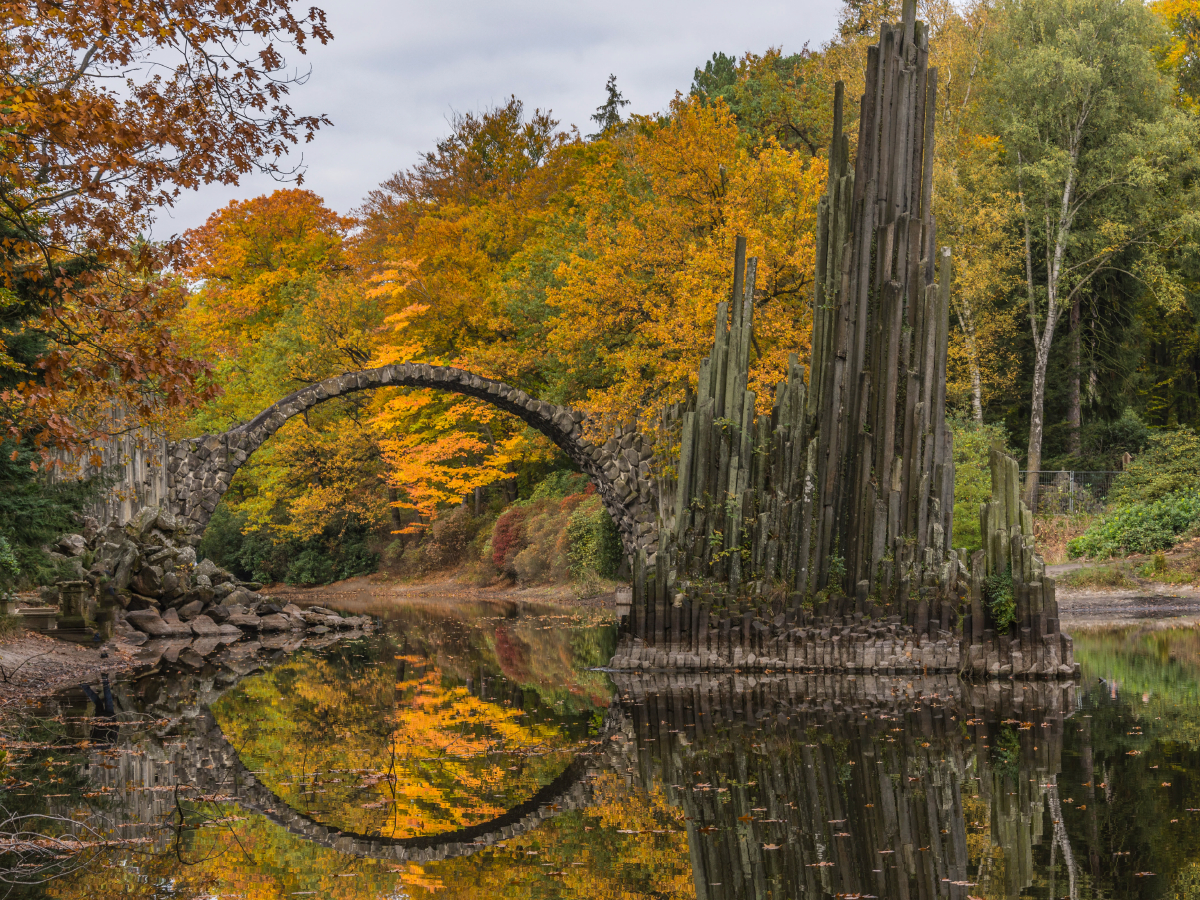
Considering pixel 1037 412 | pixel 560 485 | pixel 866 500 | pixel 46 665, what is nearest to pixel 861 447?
pixel 866 500

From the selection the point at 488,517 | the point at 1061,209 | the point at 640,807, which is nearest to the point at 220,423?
the point at 488,517

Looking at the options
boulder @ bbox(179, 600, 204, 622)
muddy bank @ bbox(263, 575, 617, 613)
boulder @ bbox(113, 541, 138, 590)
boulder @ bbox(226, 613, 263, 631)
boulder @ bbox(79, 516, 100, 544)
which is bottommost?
muddy bank @ bbox(263, 575, 617, 613)

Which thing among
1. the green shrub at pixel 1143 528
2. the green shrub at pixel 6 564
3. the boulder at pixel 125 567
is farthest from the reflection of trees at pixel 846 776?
the boulder at pixel 125 567

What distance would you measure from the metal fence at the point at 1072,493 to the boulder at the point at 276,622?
18767 mm

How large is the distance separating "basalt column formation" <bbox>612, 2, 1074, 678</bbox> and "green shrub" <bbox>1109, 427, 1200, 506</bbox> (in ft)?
43.4

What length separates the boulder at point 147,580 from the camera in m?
22.4

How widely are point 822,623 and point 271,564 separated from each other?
36409 mm

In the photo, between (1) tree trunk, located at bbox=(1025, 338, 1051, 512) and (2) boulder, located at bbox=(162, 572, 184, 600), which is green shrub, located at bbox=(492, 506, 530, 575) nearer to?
(2) boulder, located at bbox=(162, 572, 184, 600)

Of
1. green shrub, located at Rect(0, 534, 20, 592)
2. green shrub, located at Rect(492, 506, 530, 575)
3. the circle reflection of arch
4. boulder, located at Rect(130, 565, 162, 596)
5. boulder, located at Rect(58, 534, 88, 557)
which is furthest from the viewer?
green shrub, located at Rect(492, 506, 530, 575)

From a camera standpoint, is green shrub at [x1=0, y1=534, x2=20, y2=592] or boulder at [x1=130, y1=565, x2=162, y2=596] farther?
boulder at [x1=130, y1=565, x2=162, y2=596]

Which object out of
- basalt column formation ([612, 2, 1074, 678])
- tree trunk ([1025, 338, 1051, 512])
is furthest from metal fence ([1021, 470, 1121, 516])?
basalt column formation ([612, 2, 1074, 678])

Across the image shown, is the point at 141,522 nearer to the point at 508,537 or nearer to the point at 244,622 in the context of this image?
the point at 244,622

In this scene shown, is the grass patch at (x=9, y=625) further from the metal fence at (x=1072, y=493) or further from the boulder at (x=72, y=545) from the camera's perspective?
the metal fence at (x=1072, y=493)

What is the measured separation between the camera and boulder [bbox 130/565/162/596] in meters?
22.4
